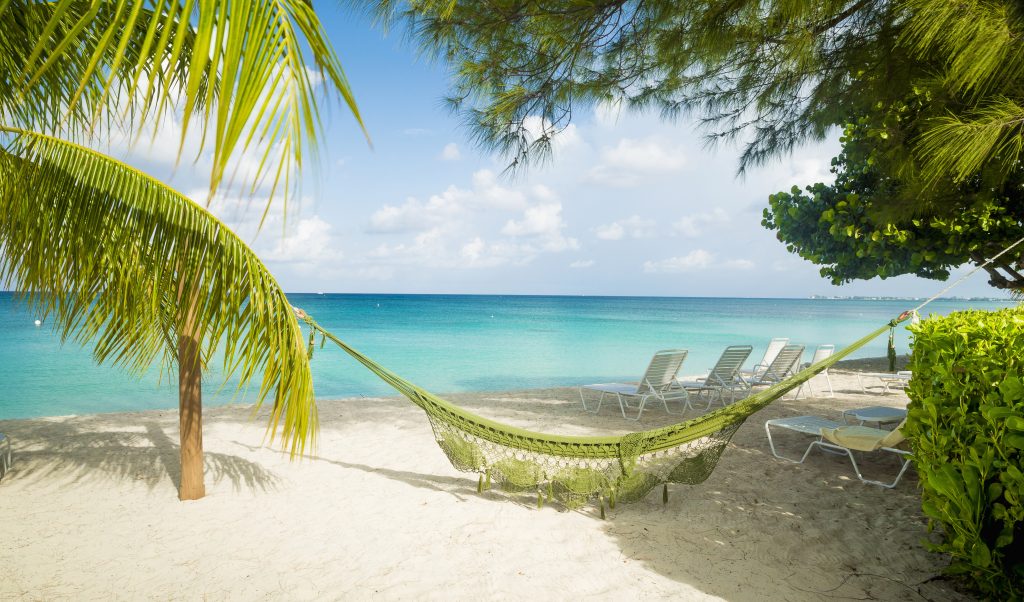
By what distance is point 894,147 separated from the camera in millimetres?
3182

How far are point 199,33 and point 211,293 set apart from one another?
71.2 inches

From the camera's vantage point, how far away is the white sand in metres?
2.30

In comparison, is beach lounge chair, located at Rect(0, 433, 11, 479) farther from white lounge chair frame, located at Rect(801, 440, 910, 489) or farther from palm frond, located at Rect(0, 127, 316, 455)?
white lounge chair frame, located at Rect(801, 440, 910, 489)

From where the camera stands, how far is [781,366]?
21.2ft

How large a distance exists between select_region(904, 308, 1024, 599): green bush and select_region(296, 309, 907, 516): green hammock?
96cm

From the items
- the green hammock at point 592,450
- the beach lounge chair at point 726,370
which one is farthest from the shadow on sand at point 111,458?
the beach lounge chair at point 726,370

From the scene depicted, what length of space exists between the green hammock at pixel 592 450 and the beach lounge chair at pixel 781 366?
337cm

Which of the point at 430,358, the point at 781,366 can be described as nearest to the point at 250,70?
the point at 781,366

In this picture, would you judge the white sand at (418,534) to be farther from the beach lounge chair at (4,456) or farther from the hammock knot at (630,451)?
the hammock knot at (630,451)

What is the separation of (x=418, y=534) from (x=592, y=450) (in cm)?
97

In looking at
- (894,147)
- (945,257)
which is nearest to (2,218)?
(894,147)

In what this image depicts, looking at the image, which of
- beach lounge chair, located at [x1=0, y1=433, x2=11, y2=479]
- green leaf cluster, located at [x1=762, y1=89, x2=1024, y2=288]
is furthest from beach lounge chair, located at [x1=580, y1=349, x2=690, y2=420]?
beach lounge chair, located at [x1=0, y1=433, x2=11, y2=479]

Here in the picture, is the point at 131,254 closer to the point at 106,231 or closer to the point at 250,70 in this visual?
the point at 106,231

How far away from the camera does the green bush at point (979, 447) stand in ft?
5.39
